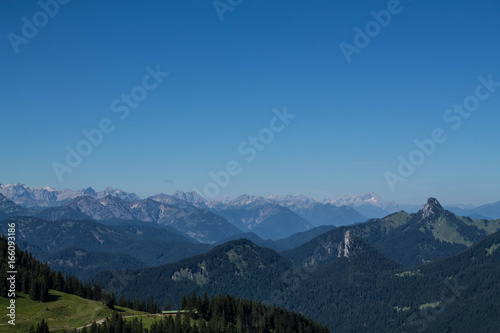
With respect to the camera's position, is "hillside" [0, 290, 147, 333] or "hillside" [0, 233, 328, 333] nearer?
"hillside" [0, 290, 147, 333]

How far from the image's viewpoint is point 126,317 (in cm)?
15000

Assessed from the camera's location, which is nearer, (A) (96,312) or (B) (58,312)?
(B) (58,312)

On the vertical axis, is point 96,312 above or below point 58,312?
below

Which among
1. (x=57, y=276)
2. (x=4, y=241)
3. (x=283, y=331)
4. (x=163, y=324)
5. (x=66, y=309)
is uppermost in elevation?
(x=4, y=241)

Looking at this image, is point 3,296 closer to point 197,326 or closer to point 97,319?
point 97,319

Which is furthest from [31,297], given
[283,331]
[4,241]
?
[283,331]

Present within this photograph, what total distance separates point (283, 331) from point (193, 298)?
45.6 m

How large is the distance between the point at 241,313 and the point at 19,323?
83003 mm

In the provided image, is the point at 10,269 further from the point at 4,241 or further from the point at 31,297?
the point at 4,241

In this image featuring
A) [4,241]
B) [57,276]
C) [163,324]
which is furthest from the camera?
[4,241]

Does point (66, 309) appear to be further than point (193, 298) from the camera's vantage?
No

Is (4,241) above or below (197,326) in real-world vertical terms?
above

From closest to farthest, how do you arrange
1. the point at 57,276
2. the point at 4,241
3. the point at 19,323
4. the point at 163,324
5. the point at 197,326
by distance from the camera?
1. the point at 19,323
2. the point at 163,324
3. the point at 197,326
4. the point at 57,276
5. the point at 4,241

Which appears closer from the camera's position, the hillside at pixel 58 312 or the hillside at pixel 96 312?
the hillside at pixel 58 312
